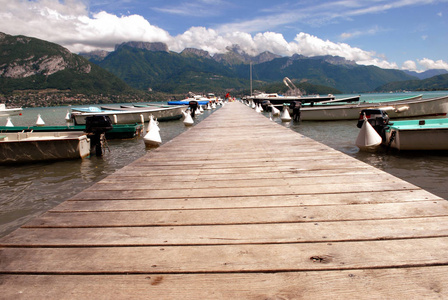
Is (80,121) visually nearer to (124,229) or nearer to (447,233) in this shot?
(124,229)

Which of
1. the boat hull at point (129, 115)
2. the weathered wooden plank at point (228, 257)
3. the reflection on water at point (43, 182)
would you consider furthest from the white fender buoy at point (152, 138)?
the boat hull at point (129, 115)

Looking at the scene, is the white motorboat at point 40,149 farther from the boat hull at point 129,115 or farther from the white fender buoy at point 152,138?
the boat hull at point 129,115

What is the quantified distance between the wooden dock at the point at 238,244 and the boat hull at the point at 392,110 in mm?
21595

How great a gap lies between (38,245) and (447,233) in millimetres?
2975

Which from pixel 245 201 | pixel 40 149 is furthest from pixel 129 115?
pixel 245 201

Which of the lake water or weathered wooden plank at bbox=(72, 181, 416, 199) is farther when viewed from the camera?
the lake water

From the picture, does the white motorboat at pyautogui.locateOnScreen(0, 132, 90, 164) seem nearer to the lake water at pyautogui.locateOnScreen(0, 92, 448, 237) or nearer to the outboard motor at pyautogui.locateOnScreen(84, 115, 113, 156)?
the lake water at pyautogui.locateOnScreen(0, 92, 448, 237)

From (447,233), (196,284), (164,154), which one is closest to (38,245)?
(196,284)

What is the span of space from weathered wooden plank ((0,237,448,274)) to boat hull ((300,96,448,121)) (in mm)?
22748

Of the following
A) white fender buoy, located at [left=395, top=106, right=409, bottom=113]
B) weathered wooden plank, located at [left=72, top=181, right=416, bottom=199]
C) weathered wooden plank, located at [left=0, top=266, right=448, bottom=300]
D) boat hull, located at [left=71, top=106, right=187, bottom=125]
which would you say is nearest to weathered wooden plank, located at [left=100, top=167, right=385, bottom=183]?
weathered wooden plank, located at [left=72, top=181, right=416, bottom=199]

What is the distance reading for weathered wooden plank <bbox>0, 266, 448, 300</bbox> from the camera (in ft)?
4.85

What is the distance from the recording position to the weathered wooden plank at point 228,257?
1.71m

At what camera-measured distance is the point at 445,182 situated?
6.97 meters

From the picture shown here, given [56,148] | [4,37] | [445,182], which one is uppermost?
[4,37]
